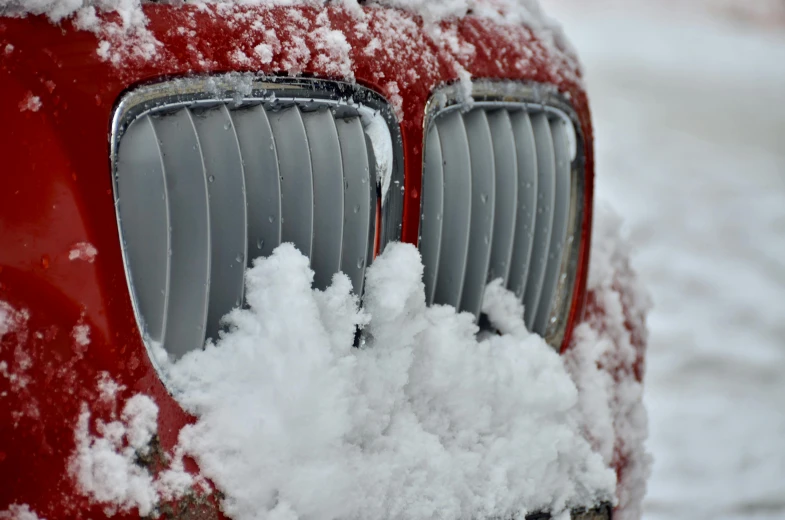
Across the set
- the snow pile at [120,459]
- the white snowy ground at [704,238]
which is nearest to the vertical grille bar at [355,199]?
the snow pile at [120,459]

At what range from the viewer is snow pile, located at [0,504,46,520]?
51.2 inches

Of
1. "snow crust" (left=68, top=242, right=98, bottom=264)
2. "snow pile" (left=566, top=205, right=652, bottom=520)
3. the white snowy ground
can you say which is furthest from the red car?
the white snowy ground

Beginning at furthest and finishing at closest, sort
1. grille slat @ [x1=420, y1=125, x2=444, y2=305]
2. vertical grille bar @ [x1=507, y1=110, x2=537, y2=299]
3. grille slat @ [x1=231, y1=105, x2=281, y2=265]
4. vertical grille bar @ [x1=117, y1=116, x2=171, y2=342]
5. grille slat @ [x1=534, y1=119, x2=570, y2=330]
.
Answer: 1. grille slat @ [x1=534, y1=119, x2=570, y2=330]
2. vertical grille bar @ [x1=507, y1=110, x2=537, y2=299]
3. grille slat @ [x1=420, y1=125, x2=444, y2=305]
4. grille slat @ [x1=231, y1=105, x2=281, y2=265]
5. vertical grille bar @ [x1=117, y1=116, x2=171, y2=342]

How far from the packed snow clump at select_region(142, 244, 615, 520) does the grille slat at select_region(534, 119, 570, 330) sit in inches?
6.3

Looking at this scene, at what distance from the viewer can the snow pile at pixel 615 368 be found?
83.6 inches

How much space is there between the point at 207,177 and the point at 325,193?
248 millimetres

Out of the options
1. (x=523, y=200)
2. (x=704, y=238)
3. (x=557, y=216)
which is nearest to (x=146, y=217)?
(x=523, y=200)

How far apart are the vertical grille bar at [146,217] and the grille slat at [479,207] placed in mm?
761

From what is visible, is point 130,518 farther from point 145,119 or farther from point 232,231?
point 145,119

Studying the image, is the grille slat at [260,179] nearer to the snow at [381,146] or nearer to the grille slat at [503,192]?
the snow at [381,146]

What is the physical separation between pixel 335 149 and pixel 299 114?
0.30ft

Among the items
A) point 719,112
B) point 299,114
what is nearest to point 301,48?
point 299,114

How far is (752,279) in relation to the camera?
18.2 ft

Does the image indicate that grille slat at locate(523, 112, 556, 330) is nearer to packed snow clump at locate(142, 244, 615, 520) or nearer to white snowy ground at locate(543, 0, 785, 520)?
packed snow clump at locate(142, 244, 615, 520)
